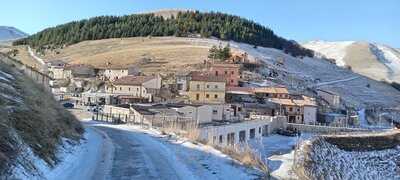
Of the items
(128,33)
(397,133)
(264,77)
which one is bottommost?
(397,133)

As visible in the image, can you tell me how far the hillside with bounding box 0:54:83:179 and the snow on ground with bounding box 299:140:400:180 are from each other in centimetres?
1641

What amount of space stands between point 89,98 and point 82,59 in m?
72.1

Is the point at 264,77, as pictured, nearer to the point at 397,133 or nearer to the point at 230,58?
the point at 230,58

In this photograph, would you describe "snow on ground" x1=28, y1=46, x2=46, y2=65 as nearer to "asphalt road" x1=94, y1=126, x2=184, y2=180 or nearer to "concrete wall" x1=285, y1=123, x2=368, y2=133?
"concrete wall" x1=285, y1=123, x2=368, y2=133

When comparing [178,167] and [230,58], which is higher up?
[230,58]

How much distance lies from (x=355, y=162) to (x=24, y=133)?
3317 centimetres

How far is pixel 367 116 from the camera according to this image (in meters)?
108

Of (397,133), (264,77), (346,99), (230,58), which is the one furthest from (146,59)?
(397,133)

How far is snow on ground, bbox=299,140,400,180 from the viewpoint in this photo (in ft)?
111

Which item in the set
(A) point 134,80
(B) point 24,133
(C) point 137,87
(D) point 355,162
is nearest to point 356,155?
(D) point 355,162

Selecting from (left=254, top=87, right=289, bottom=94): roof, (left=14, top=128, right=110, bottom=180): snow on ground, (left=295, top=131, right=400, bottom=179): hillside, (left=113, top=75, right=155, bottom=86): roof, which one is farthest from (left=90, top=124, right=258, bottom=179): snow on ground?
(left=254, top=87, right=289, bottom=94): roof

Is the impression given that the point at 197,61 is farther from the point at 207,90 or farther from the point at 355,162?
the point at 355,162

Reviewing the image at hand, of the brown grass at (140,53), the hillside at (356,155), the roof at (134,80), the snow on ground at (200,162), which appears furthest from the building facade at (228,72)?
the snow on ground at (200,162)

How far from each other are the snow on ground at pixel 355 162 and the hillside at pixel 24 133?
16413 mm
